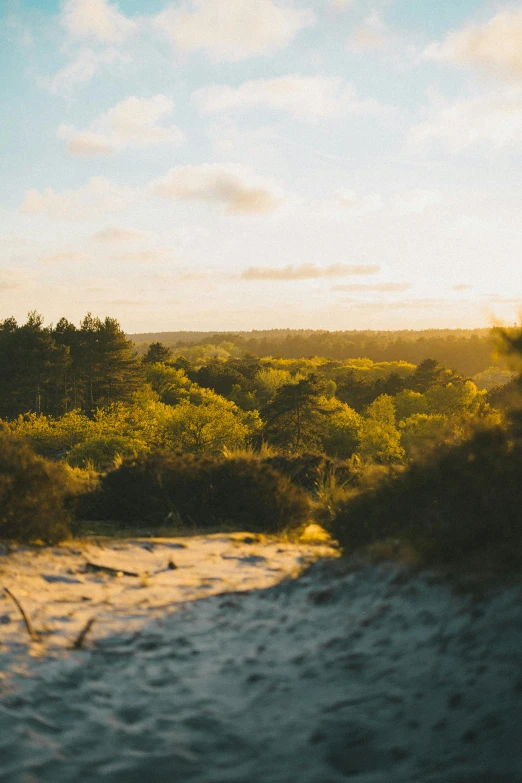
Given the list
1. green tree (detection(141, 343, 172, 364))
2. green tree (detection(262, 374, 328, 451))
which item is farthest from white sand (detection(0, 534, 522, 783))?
green tree (detection(141, 343, 172, 364))

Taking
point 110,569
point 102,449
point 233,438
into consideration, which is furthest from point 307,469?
point 233,438

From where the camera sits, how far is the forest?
5858 millimetres

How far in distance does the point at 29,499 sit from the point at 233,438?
1353 inches

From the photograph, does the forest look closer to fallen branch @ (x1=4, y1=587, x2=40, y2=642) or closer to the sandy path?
the sandy path

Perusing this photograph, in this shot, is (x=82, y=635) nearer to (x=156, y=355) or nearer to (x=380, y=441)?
(x=380, y=441)

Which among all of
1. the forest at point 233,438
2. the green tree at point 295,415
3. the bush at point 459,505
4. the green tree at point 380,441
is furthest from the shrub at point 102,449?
the bush at point 459,505

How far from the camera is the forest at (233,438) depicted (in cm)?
586

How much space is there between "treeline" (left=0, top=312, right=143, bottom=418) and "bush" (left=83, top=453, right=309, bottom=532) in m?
55.2

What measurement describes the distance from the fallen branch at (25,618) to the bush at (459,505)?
2.84 meters

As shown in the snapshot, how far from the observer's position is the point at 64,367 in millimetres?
62531

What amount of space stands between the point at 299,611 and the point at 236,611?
1.91 feet

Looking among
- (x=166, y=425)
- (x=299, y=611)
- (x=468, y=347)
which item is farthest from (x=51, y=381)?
(x=468, y=347)

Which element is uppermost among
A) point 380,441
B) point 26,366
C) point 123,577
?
point 26,366

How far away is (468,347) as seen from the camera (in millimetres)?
159000
